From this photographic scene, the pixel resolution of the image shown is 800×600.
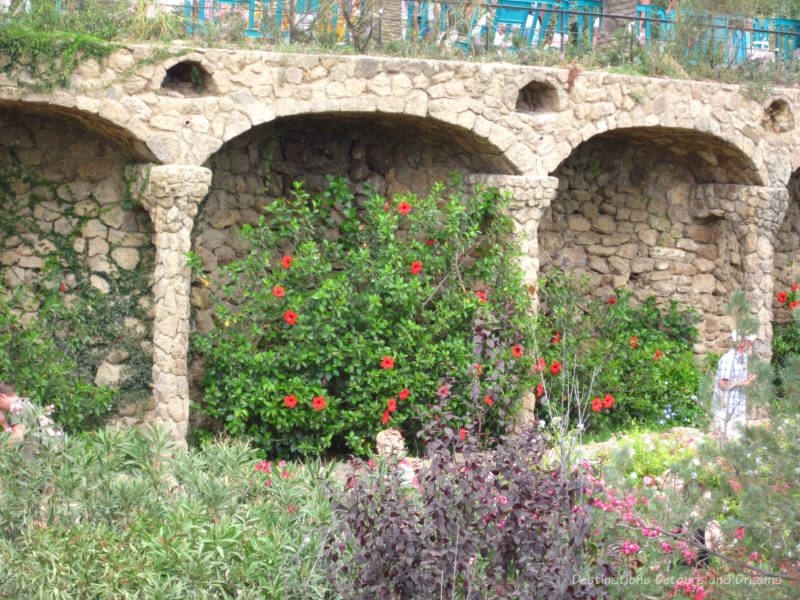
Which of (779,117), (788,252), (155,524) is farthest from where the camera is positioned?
(788,252)

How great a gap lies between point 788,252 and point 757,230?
200cm

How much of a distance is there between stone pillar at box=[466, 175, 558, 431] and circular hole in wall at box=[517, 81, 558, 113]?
0.65 meters

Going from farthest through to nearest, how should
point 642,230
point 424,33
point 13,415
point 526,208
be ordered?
point 642,230, point 424,33, point 526,208, point 13,415

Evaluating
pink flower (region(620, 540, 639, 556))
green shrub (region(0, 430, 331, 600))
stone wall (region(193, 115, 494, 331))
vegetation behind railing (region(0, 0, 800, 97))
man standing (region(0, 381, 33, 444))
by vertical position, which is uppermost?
vegetation behind railing (region(0, 0, 800, 97))

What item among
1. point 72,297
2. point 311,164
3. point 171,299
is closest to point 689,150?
point 311,164

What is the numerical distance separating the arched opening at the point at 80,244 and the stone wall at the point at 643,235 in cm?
429

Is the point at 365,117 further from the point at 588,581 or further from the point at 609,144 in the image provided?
the point at 588,581

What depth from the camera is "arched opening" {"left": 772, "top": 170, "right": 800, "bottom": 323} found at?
1142cm

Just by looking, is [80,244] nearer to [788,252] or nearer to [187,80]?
[187,80]

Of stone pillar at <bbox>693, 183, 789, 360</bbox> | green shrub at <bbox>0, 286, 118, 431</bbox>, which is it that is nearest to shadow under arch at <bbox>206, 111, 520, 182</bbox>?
green shrub at <bbox>0, 286, 118, 431</bbox>

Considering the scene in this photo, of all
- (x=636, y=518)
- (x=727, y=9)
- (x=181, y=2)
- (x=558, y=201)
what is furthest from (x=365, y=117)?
(x=636, y=518)

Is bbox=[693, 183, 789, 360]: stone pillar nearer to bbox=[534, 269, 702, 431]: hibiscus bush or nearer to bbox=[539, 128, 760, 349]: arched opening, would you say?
bbox=[539, 128, 760, 349]: arched opening

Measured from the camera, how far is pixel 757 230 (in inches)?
387

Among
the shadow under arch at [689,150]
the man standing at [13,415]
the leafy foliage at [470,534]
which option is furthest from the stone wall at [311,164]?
the leafy foliage at [470,534]
